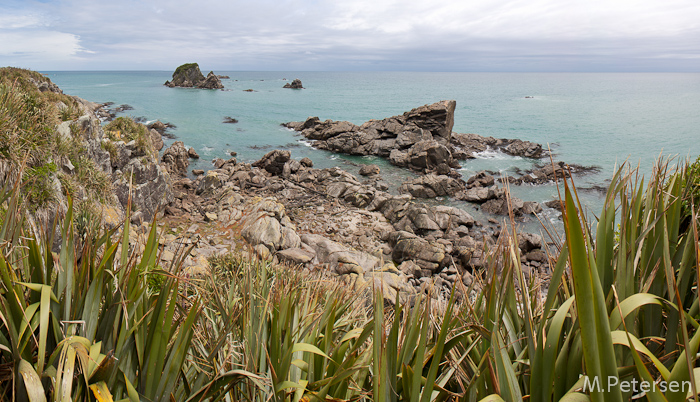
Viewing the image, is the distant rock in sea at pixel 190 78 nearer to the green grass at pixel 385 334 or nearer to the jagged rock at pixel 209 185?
the jagged rock at pixel 209 185

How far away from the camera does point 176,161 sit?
23.5 metres

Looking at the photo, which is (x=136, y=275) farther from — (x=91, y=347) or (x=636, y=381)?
(x=636, y=381)

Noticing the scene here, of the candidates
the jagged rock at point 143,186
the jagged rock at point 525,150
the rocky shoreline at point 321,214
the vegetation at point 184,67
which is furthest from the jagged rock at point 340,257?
the vegetation at point 184,67

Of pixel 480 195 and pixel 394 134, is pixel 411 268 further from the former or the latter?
pixel 394 134

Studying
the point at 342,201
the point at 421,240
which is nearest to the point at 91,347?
the point at 421,240

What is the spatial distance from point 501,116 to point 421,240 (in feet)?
175

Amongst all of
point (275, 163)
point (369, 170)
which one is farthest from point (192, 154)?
point (369, 170)

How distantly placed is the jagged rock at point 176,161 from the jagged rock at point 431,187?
14172mm

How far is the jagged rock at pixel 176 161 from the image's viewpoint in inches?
881

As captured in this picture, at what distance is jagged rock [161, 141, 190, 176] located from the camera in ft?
73.4

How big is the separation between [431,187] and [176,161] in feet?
54.3

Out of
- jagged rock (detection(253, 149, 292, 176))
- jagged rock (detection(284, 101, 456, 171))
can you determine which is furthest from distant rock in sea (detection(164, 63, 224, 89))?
jagged rock (detection(253, 149, 292, 176))

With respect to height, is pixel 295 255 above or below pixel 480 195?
above

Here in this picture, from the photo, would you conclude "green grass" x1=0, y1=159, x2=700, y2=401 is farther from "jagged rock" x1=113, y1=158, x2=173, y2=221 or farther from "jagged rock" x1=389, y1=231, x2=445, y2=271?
"jagged rock" x1=113, y1=158, x2=173, y2=221
